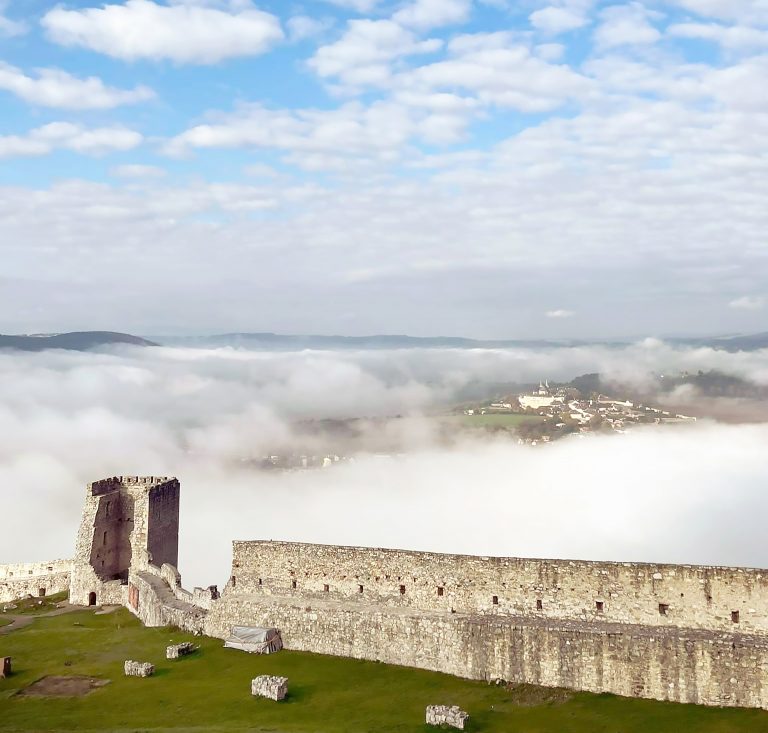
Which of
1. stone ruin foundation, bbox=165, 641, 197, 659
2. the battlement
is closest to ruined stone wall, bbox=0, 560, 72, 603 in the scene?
the battlement

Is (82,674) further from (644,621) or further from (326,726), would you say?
(644,621)

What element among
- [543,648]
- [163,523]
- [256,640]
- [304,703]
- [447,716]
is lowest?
[304,703]

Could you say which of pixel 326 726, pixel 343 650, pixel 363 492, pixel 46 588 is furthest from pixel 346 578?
pixel 363 492

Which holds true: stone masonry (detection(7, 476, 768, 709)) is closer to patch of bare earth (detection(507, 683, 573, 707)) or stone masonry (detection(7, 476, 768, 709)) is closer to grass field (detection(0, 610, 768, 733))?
patch of bare earth (detection(507, 683, 573, 707))

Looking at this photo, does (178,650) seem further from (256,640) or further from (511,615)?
(511,615)

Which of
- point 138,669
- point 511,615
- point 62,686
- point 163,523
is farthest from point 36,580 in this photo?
point 511,615

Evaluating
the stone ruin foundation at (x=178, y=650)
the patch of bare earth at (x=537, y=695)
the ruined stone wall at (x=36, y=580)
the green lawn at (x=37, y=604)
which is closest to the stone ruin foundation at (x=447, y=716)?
the patch of bare earth at (x=537, y=695)
